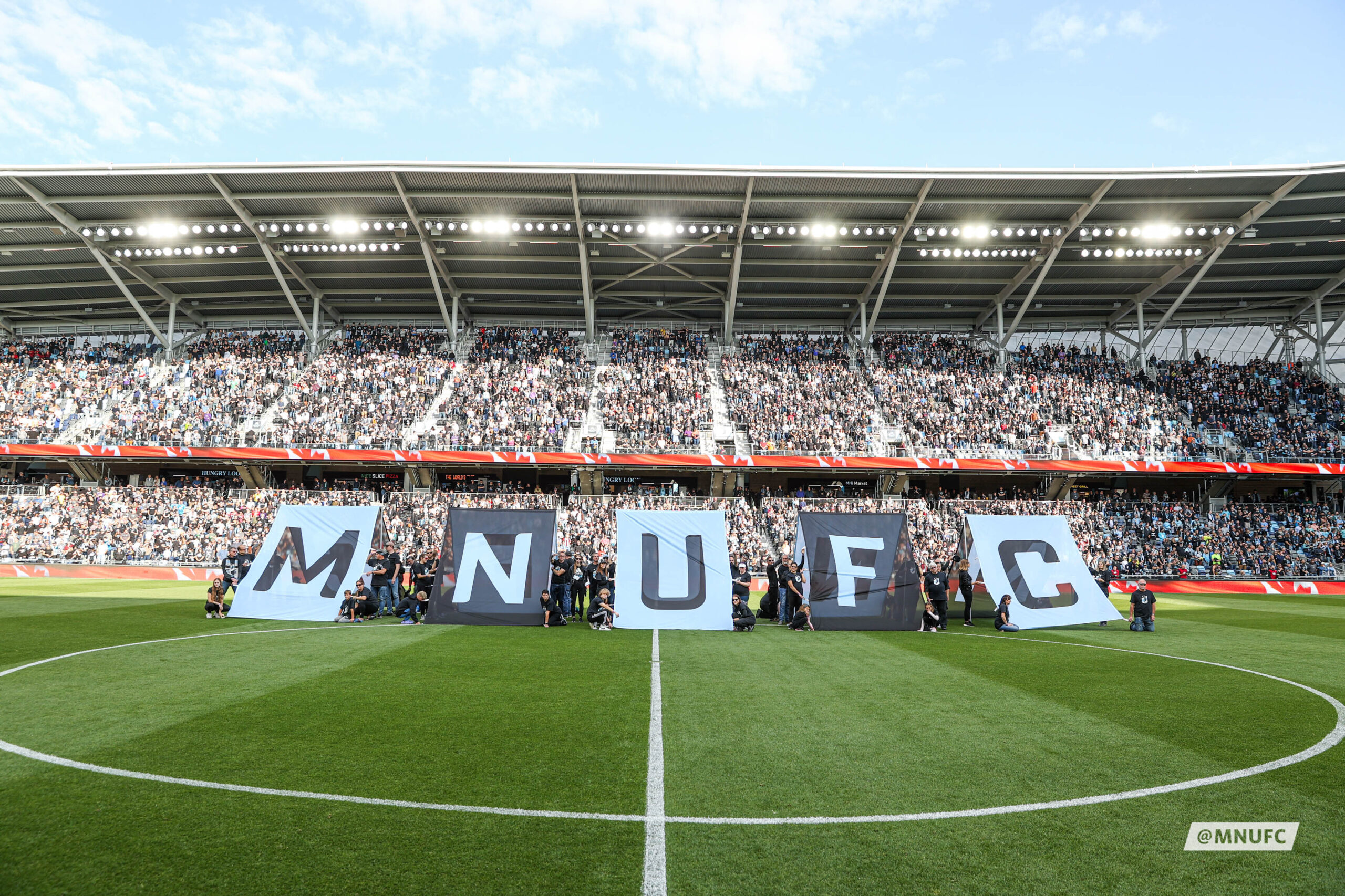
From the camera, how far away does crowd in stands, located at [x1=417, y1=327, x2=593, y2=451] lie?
35000 millimetres

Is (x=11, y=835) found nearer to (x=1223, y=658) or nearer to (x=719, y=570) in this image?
(x=719, y=570)

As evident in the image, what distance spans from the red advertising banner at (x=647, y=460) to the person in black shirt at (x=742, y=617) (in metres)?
18.0

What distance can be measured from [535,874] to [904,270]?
123 ft

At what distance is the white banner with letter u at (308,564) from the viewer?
1642 cm

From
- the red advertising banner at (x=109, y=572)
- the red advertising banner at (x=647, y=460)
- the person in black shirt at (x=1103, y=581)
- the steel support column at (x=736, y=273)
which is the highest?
the steel support column at (x=736, y=273)

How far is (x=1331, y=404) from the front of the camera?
38.2 meters

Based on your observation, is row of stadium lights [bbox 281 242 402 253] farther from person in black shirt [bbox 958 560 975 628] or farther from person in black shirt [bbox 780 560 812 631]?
person in black shirt [bbox 958 560 975 628]

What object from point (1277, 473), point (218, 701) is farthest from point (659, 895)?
point (1277, 473)

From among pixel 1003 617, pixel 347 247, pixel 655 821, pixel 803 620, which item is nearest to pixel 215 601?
pixel 803 620

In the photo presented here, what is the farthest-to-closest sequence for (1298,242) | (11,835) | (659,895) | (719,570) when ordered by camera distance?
(1298,242) → (719,570) → (11,835) → (659,895)

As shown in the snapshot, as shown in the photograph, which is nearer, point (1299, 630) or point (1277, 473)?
point (1299, 630)

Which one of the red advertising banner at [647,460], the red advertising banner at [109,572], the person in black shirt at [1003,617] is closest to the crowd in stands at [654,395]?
the red advertising banner at [647,460]

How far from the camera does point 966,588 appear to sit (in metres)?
17.5

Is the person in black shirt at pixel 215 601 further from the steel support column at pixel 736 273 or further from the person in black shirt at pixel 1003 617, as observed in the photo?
the steel support column at pixel 736 273
